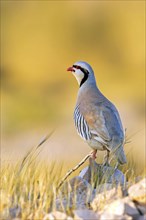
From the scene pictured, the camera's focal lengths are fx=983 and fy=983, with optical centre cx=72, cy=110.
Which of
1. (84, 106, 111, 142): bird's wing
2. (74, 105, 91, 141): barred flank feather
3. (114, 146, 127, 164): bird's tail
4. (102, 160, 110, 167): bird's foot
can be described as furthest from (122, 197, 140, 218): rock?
(74, 105, 91, 141): barred flank feather

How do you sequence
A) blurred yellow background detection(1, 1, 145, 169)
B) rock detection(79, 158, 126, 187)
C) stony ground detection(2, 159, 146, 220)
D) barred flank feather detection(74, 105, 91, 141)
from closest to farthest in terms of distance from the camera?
stony ground detection(2, 159, 146, 220) → rock detection(79, 158, 126, 187) → barred flank feather detection(74, 105, 91, 141) → blurred yellow background detection(1, 1, 145, 169)

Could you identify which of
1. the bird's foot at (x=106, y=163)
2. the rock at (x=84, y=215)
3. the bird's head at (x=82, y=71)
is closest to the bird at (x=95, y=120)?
the bird's head at (x=82, y=71)

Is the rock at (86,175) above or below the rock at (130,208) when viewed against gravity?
above

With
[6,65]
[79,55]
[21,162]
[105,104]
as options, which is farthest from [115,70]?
[21,162]

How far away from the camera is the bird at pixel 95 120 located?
875cm

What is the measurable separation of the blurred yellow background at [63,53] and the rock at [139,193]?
16798mm

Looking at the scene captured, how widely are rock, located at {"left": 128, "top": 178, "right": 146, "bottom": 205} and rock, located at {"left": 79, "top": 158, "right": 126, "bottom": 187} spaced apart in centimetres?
52

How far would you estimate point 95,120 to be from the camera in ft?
29.8

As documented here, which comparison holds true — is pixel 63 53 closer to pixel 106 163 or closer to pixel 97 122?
pixel 97 122

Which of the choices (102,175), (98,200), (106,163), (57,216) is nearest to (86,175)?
(102,175)

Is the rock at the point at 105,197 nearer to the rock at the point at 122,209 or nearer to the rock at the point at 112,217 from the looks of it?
the rock at the point at 122,209

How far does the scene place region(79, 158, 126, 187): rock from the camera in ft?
23.9

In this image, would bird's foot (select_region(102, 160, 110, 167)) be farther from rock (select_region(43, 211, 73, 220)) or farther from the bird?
rock (select_region(43, 211, 73, 220))

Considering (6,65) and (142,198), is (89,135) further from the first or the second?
(6,65)
